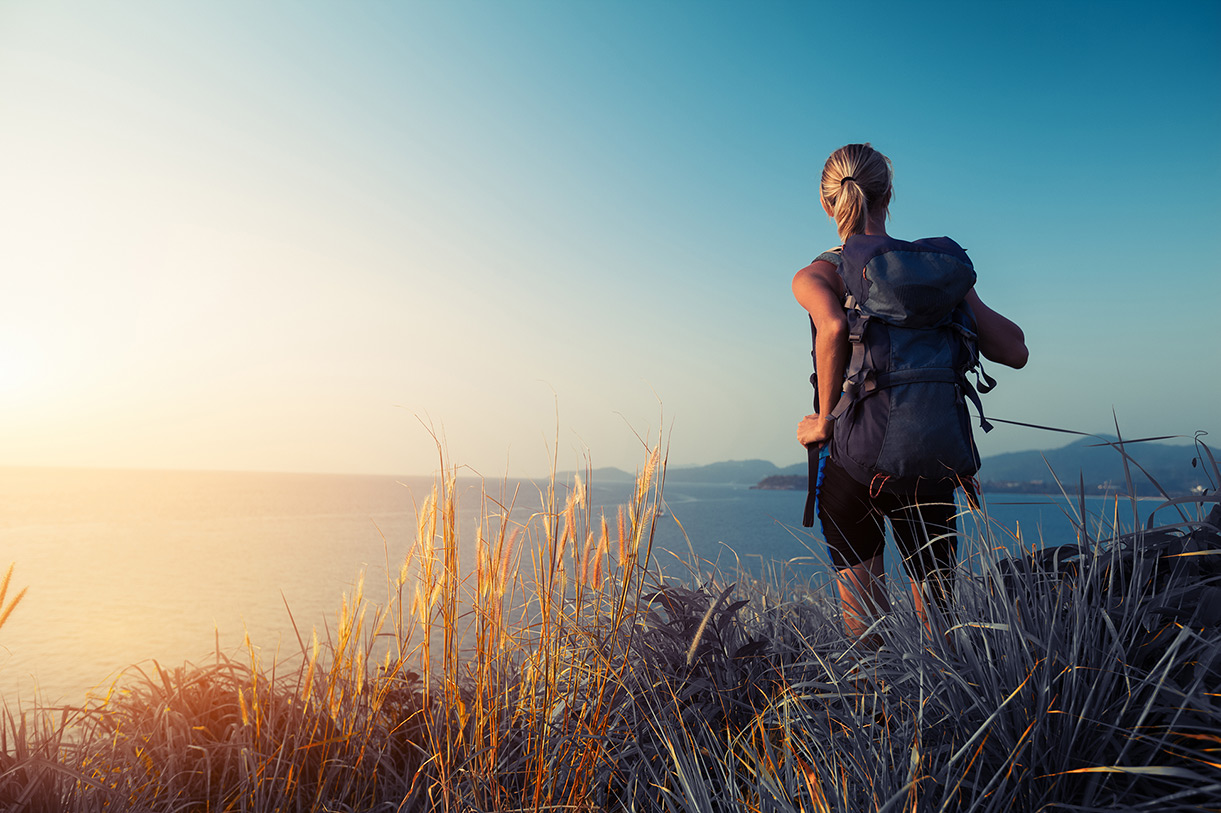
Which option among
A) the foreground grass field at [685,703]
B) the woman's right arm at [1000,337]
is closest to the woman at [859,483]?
the woman's right arm at [1000,337]

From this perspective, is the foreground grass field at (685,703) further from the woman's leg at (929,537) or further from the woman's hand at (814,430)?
the woman's hand at (814,430)

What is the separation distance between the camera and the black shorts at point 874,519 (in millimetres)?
1820

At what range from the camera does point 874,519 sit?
188cm

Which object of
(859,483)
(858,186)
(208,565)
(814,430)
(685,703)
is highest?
(858,186)

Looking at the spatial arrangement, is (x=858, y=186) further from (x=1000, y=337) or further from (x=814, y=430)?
(x=814, y=430)

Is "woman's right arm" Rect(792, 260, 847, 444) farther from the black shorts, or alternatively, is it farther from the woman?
the black shorts

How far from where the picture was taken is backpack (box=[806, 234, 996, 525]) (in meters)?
1.72

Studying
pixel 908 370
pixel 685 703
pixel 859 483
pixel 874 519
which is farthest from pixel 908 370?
pixel 685 703

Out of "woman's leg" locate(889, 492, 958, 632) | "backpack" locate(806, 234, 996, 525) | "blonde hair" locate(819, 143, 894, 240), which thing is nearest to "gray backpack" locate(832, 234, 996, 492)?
"backpack" locate(806, 234, 996, 525)

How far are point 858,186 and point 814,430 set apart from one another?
34.8 inches

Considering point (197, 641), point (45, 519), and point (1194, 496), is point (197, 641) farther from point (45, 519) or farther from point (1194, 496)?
point (45, 519)

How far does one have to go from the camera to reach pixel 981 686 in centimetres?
125

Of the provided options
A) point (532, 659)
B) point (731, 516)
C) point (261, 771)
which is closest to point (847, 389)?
point (532, 659)

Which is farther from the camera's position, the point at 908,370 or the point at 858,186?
the point at 858,186
